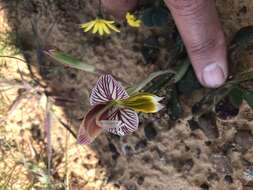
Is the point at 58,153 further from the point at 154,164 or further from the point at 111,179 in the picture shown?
the point at 154,164

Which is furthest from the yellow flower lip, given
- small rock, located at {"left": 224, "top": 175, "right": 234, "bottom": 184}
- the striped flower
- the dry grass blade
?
the dry grass blade

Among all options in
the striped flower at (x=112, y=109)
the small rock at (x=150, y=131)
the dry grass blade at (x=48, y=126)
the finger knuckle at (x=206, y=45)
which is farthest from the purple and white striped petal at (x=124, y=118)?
the dry grass blade at (x=48, y=126)

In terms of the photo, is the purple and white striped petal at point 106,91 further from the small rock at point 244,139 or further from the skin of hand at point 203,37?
the small rock at point 244,139

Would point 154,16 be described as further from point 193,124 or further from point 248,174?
point 248,174

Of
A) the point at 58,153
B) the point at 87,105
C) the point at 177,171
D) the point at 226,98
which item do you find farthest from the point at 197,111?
the point at 58,153

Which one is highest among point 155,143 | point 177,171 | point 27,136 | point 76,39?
point 76,39

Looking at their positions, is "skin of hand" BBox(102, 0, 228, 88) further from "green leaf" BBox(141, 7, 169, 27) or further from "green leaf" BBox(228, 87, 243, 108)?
"green leaf" BBox(141, 7, 169, 27)
